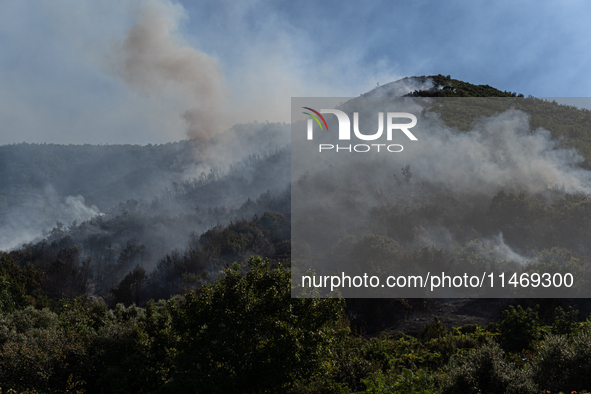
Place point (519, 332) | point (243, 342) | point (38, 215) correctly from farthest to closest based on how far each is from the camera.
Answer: point (38, 215) < point (519, 332) < point (243, 342)

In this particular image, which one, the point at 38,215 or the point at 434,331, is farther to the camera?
the point at 38,215

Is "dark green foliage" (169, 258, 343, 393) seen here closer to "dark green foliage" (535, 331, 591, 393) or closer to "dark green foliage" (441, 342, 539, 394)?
"dark green foliage" (441, 342, 539, 394)

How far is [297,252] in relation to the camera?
50.1 metres

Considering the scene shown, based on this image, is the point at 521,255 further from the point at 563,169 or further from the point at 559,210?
the point at 563,169

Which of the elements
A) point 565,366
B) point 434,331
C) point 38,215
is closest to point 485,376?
point 565,366

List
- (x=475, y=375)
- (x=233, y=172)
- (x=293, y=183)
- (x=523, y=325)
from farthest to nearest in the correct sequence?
(x=233, y=172)
(x=293, y=183)
(x=523, y=325)
(x=475, y=375)


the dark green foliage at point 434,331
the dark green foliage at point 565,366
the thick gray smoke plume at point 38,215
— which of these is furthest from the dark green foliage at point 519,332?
the thick gray smoke plume at point 38,215

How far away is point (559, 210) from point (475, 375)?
37.3 meters

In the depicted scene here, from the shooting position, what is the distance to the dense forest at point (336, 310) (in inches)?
431

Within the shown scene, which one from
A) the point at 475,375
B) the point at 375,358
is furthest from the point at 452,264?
the point at 475,375

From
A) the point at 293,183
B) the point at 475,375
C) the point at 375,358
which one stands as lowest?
the point at 375,358

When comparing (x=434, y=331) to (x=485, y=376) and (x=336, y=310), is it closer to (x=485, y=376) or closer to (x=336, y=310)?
(x=485, y=376)

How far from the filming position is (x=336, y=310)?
12.4 m

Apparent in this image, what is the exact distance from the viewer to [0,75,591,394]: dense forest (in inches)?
431
